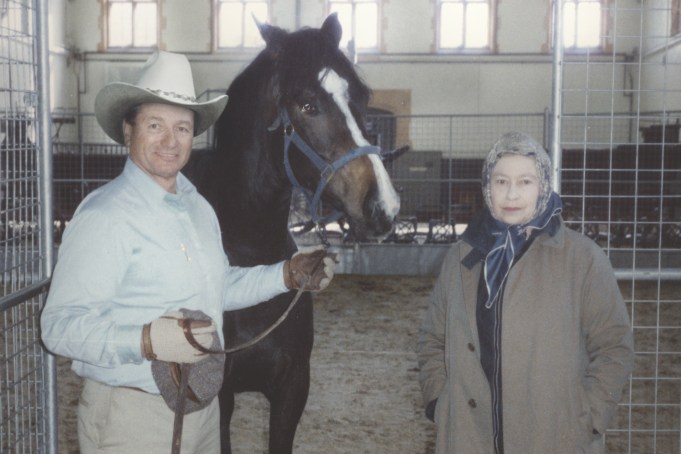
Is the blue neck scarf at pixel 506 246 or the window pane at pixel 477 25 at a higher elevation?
the window pane at pixel 477 25

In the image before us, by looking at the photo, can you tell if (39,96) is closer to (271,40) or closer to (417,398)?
(271,40)

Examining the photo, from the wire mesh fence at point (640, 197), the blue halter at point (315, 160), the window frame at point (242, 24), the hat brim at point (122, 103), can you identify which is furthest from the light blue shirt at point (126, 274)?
the window frame at point (242, 24)

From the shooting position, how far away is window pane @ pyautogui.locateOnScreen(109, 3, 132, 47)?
698 inches

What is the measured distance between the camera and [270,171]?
8.25ft

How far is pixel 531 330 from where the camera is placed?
1695 mm

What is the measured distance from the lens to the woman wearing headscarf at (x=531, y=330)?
1689 mm

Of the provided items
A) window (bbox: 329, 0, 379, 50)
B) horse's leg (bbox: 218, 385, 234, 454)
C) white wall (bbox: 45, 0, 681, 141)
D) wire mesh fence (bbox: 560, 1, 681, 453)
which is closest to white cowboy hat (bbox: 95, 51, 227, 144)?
horse's leg (bbox: 218, 385, 234, 454)

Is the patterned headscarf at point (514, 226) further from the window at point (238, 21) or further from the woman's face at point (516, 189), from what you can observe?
the window at point (238, 21)

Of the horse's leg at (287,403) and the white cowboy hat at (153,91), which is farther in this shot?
the horse's leg at (287,403)

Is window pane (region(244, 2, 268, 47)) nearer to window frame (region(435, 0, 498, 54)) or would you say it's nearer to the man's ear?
window frame (region(435, 0, 498, 54))

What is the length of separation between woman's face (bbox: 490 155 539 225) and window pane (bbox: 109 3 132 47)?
17847mm

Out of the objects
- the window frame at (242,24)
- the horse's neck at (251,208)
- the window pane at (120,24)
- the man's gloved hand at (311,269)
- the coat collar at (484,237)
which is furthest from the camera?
the window pane at (120,24)

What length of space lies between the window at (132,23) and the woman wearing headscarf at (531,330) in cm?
1756

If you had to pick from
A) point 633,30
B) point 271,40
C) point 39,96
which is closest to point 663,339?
point 271,40
